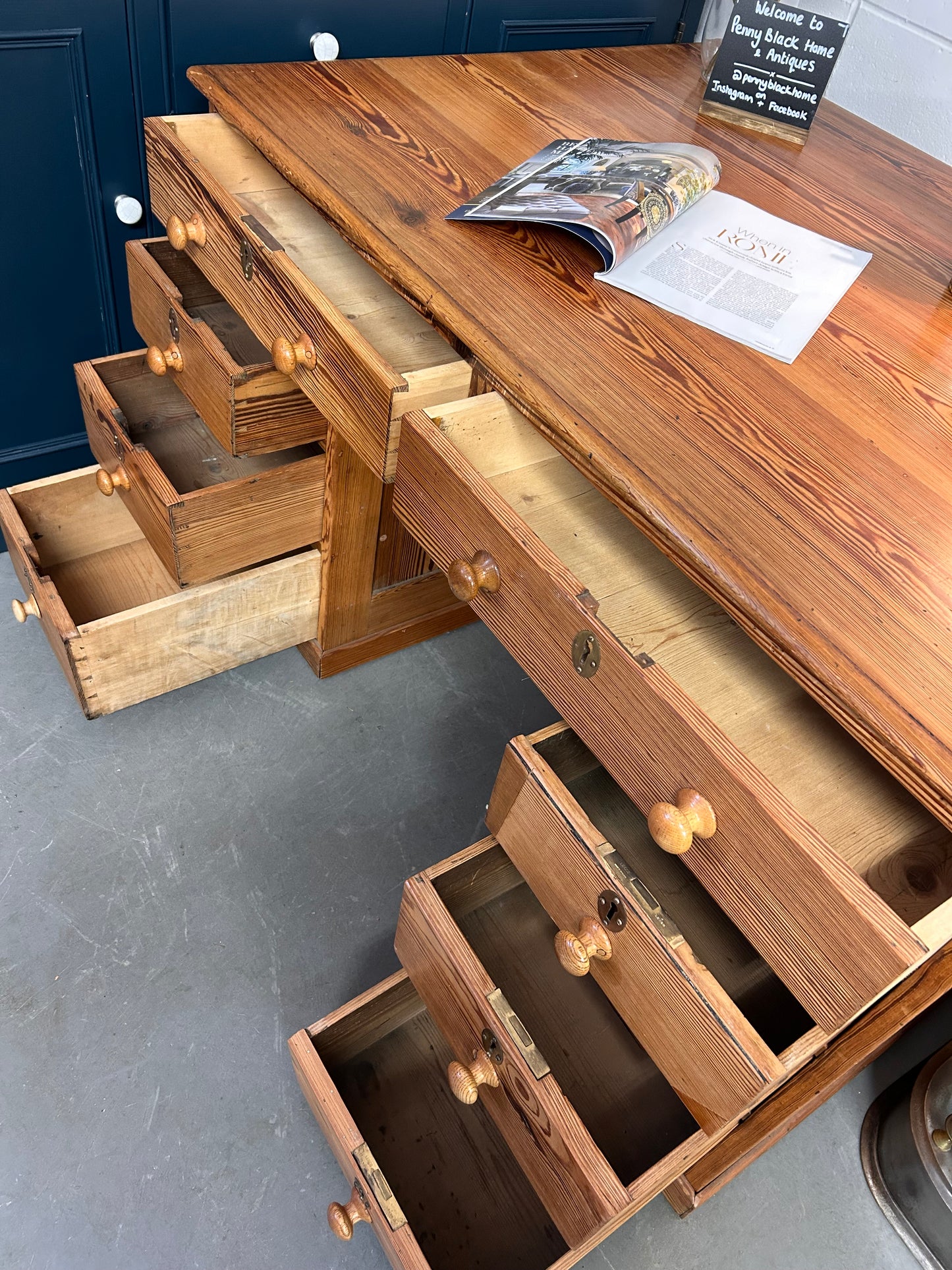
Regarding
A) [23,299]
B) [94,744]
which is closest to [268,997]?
[94,744]

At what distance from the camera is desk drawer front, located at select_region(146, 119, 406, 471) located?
93 centimetres

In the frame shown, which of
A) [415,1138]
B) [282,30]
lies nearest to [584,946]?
[415,1138]

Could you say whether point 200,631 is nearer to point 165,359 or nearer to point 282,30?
point 165,359

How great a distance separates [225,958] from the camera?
123 cm

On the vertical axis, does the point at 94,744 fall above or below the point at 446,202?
below

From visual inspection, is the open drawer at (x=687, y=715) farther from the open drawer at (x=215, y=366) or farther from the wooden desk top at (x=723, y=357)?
the open drawer at (x=215, y=366)

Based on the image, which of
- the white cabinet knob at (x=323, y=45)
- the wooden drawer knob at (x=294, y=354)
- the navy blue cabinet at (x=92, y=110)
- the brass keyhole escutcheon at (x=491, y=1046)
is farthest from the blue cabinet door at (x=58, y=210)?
the brass keyhole escutcheon at (x=491, y=1046)

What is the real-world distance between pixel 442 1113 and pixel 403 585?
0.81 metres

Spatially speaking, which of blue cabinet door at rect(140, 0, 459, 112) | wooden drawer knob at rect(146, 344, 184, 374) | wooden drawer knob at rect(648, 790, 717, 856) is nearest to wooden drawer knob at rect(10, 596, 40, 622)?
wooden drawer knob at rect(146, 344, 184, 374)

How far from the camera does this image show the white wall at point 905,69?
5.17 ft

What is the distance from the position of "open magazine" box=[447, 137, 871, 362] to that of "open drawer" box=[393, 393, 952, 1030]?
9.2 inches

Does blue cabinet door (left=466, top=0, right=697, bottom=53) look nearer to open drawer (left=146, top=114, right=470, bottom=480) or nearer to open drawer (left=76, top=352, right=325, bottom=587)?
open drawer (left=146, top=114, right=470, bottom=480)

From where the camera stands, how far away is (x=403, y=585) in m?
1.54

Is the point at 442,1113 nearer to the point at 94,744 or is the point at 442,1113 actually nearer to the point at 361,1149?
the point at 361,1149
